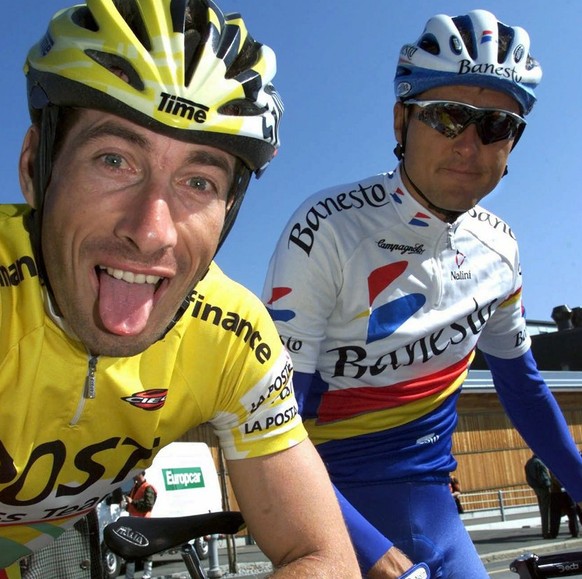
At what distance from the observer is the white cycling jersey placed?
300 centimetres

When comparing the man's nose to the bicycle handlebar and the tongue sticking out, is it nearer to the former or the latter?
the tongue sticking out

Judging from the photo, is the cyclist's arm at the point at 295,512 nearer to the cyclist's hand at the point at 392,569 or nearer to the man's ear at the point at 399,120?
the cyclist's hand at the point at 392,569

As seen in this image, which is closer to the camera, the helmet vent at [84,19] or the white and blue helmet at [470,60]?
the helmet vent at [84,19]

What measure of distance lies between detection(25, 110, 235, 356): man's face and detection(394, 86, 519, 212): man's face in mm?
1368

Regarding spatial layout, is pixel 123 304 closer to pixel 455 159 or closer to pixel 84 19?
pixel 84 19

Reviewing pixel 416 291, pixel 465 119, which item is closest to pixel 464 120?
pixel 465 119

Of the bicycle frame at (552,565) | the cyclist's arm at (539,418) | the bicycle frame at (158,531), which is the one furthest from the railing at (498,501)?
the bicycle frame at (158,531)

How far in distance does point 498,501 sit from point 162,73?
26000 mm

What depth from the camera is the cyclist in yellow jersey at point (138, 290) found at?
7.11 ft

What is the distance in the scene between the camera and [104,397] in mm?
→ 2287

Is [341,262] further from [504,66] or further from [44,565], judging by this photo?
[44,565]

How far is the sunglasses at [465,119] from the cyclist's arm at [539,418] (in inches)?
42.4

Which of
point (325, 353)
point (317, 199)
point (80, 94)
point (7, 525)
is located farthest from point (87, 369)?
point (317, 199)

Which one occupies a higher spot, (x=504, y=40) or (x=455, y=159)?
(x=504, y=40)
